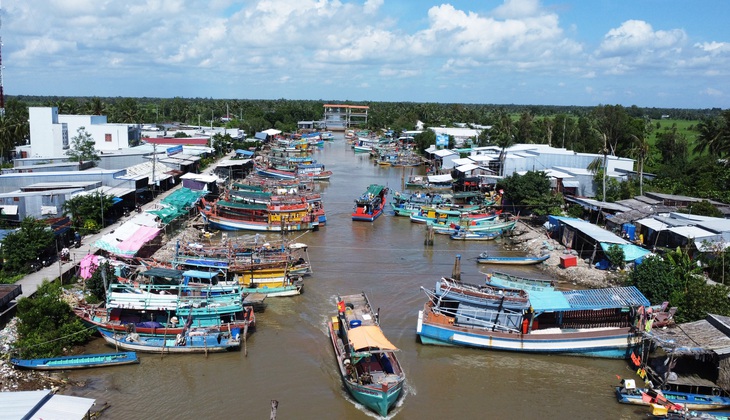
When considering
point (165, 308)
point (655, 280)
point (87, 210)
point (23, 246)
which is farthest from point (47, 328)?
point (655, 280)

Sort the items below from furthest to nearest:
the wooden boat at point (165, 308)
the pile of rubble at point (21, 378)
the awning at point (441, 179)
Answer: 1. the awning at point (441, 179)
2. the wooden boat at point (165, 308)
3. the pile of rubble at point (21, 378)

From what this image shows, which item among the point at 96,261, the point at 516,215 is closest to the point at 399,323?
the point at 96,261

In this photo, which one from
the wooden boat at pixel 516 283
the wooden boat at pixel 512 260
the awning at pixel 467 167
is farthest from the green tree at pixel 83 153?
the wooden boat at pixel 516 283

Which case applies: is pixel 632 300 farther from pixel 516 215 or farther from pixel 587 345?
pixel 516 215

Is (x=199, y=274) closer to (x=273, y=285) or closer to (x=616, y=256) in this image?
(x=273, y=285)

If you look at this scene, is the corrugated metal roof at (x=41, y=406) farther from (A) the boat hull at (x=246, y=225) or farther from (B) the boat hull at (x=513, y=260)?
(A) the boat hull at (x=246, y=225)

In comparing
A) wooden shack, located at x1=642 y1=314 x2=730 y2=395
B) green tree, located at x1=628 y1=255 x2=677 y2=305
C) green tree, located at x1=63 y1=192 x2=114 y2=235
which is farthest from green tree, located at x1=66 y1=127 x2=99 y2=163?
wooden shack, located at x1=642 y1=314 x2=730 y2=395
